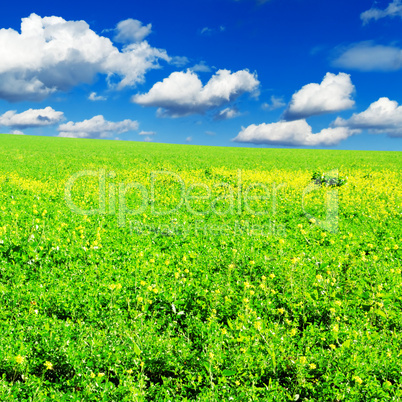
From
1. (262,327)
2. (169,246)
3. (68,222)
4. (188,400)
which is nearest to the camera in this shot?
(188,400)

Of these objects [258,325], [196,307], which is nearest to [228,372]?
[258,325]

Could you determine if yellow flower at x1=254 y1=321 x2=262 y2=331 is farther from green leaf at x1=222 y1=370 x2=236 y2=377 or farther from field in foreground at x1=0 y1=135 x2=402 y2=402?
green leaf at x1=222 y1=370 x2=236 y2=377

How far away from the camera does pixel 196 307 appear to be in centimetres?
566

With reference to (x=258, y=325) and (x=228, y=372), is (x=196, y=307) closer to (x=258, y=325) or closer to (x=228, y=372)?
(x=258, y=325)

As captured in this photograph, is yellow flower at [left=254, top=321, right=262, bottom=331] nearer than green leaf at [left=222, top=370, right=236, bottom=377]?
No

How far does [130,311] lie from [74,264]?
6.93 feet

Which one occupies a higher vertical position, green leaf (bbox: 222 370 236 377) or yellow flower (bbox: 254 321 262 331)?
yellow flower (bbox: 254 321 262 331)

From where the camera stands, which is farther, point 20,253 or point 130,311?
point 20,253

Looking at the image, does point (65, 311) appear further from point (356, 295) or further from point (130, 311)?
point (356, 295)

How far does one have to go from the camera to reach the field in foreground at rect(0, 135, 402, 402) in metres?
4.07

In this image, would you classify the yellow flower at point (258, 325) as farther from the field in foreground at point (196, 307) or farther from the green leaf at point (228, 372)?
the green leaf at point (228, 372)

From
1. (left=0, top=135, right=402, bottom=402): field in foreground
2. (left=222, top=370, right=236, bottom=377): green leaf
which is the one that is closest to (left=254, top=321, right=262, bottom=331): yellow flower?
(left=0, top=135, right=402, bottom=402): field in foreground

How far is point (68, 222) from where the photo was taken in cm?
927

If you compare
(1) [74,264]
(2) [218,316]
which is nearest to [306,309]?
(2) [218,316]
